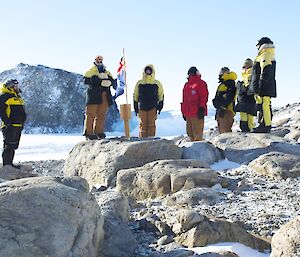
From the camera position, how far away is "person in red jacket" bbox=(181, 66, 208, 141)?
9.06 m

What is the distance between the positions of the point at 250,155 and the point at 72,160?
3.23 metres

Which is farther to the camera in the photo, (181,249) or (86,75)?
(86,75)

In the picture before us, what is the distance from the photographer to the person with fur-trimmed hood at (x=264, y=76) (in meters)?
7.87

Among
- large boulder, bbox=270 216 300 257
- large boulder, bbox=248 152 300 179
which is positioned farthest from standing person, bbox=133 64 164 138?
large boulder, bbox=270 216 300 257

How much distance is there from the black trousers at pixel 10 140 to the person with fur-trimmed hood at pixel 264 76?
3979mm

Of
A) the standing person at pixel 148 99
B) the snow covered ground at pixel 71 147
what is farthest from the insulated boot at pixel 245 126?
the snow covered ground at pixel 71 147

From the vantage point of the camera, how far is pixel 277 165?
20.4 feet

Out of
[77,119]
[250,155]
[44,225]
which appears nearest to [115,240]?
[44,225]

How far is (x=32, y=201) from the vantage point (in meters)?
3.32

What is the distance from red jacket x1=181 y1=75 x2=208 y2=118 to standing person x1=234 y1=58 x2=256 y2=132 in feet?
2.04

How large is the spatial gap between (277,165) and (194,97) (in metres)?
3.11

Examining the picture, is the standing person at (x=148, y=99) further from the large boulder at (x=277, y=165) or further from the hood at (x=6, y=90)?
the large boulder at (x=277, y=165)

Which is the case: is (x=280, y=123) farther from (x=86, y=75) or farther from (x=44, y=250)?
(x=44, y=250)

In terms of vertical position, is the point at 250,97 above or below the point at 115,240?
above
